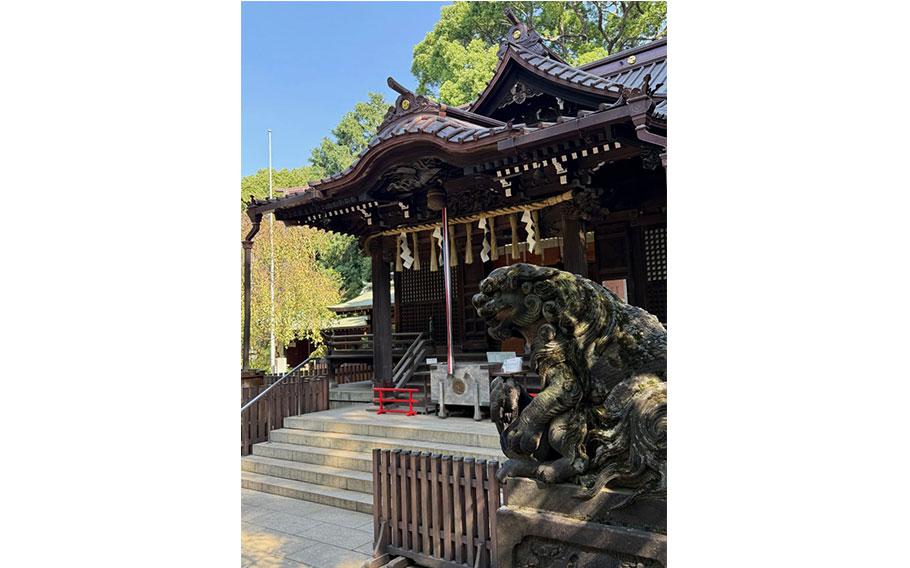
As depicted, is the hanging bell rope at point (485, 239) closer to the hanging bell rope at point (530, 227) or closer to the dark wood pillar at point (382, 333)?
the hanging bell rope at point (530, 227)

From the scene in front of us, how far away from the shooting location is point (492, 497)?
3809 millimetres

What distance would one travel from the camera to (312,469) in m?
7.09

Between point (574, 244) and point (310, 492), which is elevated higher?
point (574, 244)

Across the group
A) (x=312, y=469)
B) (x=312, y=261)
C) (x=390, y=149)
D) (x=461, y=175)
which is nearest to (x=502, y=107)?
(x=461, y=175)

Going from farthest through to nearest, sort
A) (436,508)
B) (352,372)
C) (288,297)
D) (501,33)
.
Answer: (501,33), (288,297), (352,372), (436,508)

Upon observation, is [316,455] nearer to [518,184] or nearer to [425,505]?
[425,505]

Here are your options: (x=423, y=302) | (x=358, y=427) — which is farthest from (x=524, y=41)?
(x=358, y=427)

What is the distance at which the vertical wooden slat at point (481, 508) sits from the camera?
150 inches

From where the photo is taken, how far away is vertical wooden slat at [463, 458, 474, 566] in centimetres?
388

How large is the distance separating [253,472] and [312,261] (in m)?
13.9

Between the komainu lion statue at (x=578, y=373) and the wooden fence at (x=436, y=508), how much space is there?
1.28 meters

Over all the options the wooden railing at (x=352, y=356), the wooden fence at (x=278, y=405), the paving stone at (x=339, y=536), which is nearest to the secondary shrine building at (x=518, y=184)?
the wooden fence at (x=278, y=405)

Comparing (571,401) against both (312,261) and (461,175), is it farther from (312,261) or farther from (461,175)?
(312,261)

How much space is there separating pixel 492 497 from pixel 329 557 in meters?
1.73
